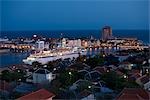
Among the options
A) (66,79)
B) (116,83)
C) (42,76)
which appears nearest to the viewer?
(116,83)

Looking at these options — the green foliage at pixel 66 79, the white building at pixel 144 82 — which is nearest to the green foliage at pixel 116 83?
the white building at pixel 144 82

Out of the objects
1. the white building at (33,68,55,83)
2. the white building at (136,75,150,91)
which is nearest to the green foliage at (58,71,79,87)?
the white building at (33,68,55,83)

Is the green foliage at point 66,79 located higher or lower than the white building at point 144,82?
higher

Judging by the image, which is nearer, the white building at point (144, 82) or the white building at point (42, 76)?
the white building at point (144, 82)

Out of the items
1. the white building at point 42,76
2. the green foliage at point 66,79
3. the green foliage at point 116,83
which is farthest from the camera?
the white building at point 42,76

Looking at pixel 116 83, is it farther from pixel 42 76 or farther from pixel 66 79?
pixel 42 76

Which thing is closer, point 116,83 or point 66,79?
point 116,83

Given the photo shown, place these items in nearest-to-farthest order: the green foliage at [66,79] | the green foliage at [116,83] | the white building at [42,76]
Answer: the green foliage at [116,83]
the green foliage at [66,79]
the white building at [42,76]

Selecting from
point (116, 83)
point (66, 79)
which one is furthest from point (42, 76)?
point (116, 83)

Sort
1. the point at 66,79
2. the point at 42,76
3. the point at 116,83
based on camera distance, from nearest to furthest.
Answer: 1. the point at 116,83
2. the point at 66,79
3. the point at 42,76

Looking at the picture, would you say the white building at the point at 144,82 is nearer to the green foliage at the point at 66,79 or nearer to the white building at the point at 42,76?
the green foliage at the point at 66,79

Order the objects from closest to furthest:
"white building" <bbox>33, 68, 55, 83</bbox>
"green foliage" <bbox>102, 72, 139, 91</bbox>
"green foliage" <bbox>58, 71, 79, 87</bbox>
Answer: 1. "green foliage" <bbox>102, 72, 139, 91</bbox>
2. "green foliage" <bbox>58, 71, 79, 87</bbox>
3. "white building" <bbox>33, 68, 55, 83</bbox>

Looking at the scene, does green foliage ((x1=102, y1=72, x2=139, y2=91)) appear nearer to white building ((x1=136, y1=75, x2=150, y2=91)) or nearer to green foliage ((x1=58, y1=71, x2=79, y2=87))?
white building ((x1=136, y1=75, x2=150, y2=91))
